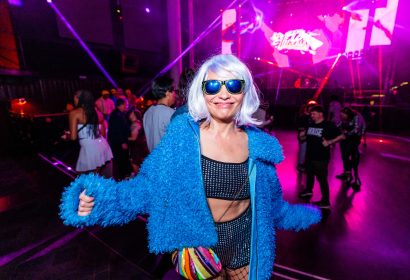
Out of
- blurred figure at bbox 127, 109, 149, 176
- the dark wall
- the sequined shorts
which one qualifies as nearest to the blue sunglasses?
the sequined shorts

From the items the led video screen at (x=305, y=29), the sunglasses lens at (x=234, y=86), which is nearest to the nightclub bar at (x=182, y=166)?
the sunglasses lens at (x=234, y=86)

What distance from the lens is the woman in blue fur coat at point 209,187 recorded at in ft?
3.85

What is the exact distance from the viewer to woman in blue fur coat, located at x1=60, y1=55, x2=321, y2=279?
1175 millimetres

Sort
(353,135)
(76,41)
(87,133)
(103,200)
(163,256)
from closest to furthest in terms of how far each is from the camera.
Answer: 1. (103,200)
2. (163,256)
3. (87,133)
4. (353,135)
5. (76,41)

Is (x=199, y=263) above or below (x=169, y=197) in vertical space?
below

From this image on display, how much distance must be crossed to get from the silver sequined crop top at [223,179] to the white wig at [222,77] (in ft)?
0.92

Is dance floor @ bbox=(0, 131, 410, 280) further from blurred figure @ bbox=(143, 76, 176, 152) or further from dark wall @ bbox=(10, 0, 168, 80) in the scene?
dark wall @ bbox=(10, 0, 168, 80)

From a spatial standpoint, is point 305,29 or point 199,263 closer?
point 199,263

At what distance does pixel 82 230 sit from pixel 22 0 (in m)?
10.1

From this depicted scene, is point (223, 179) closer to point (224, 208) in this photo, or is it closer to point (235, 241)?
point (224, 208)

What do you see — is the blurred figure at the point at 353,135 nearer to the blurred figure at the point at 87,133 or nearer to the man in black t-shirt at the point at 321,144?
the man in black t-shirt at the point at 321,144

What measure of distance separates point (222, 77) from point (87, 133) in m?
3.30

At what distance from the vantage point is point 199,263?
4.16ft

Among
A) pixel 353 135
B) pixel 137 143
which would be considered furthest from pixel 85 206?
pixel 137 143
